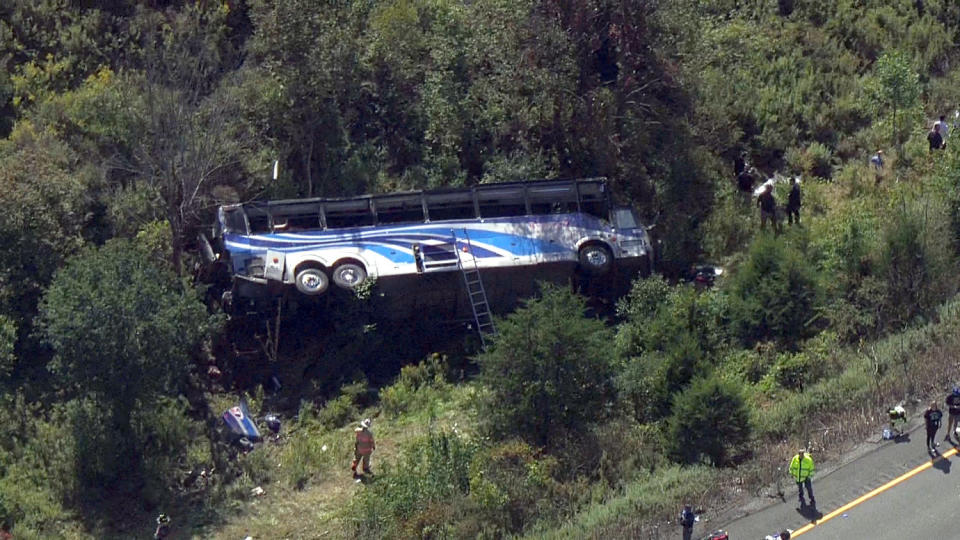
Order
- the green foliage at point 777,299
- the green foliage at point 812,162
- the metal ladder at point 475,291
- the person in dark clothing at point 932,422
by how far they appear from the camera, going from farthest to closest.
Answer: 1. the green foliage at point 812,162
2. the metal ladder at point 475,291
3. the green foliage at point 777,299
4. the person in dark clothing at point 932,422

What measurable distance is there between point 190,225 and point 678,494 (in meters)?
14.7

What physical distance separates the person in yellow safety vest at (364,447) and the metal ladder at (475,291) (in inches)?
171

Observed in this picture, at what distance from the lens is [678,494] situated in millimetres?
22875

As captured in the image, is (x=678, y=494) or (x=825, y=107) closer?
(x=678, y=494)

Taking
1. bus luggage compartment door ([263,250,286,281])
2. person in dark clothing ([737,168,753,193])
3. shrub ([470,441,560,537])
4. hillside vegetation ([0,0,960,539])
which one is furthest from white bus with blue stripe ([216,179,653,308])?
shrub ([470,441,560,537])

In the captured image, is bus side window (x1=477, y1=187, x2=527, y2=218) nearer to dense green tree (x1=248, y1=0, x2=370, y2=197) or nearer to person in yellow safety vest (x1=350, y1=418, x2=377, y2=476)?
dense green tree (x1=248, y1=0, x2=370, y2=197)

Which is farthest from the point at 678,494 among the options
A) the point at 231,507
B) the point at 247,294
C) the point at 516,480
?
the point at 247,294

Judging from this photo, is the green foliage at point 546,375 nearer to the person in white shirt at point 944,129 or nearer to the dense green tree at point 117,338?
the dense green tree at point 117,338

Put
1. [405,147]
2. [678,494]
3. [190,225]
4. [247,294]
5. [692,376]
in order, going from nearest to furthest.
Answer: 1. [678,494]
2. [692,376]
3. [247,294]
4. [190,225]
5. [405,147]

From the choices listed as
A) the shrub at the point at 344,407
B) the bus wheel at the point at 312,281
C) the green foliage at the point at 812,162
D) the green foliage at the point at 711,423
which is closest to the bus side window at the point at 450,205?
the bus wheel at the point at 312,281

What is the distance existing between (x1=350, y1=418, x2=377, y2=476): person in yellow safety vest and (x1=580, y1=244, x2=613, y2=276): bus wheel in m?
6.74

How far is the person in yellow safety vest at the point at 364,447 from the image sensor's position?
26297 millimetres

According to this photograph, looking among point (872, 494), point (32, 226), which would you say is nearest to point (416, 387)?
Result: point (32, 226)

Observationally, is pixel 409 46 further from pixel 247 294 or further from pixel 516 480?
pixel 516 480
